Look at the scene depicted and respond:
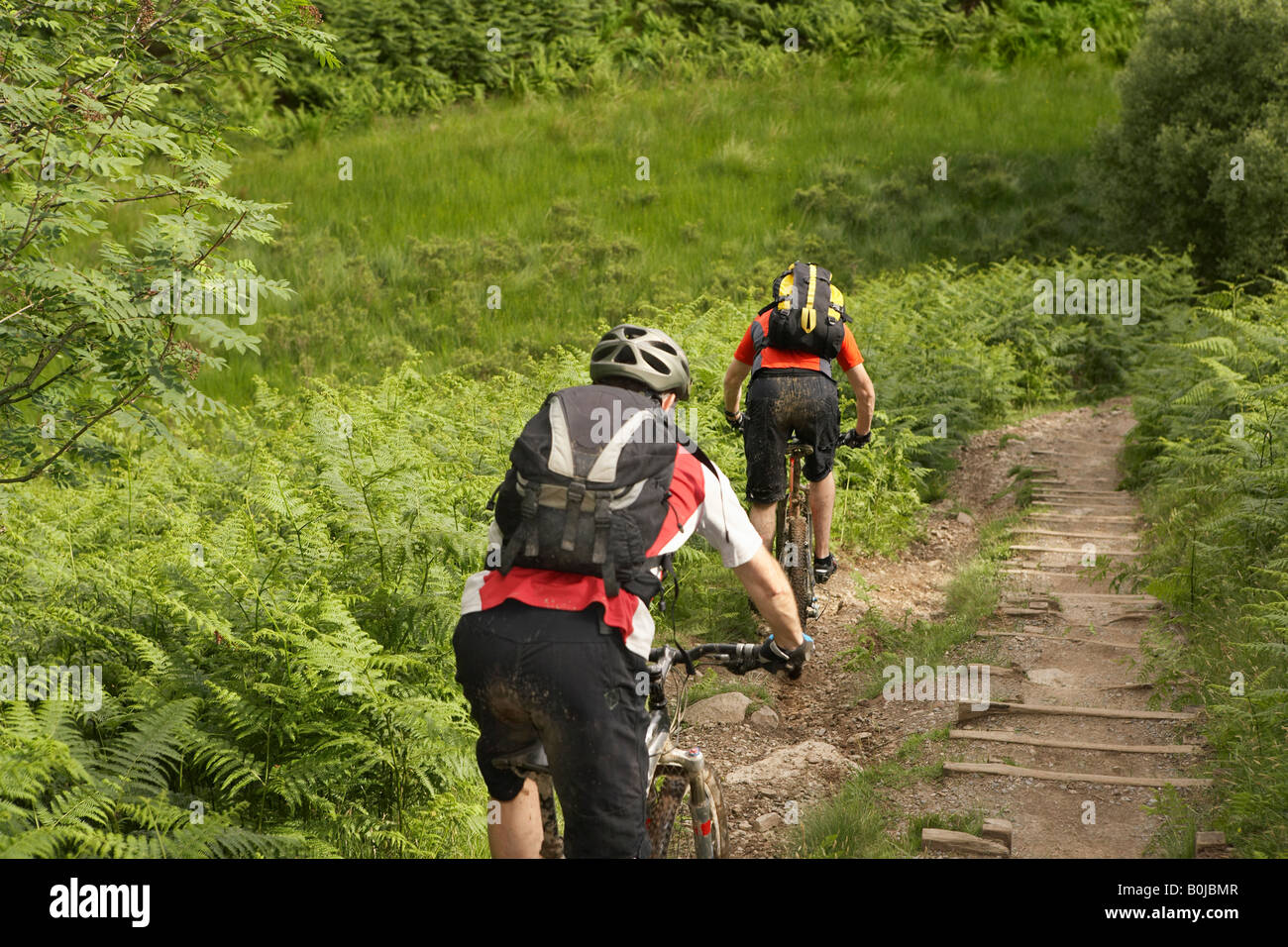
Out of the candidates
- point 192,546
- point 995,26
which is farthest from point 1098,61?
point 192,546

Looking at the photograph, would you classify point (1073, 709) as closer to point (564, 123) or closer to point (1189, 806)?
A: point (1189, 806)

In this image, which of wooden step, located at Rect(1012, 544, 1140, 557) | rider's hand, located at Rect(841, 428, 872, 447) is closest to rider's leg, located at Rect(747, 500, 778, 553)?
rider's hand, located at Rect(841, 428, 872, 447)

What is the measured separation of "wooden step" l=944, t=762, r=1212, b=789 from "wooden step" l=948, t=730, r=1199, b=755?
25 centimetres

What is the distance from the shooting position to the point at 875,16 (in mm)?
35344

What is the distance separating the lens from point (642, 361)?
3.67m

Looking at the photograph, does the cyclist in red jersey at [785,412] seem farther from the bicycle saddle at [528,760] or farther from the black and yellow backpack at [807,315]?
the bicycle saddle at [528,760]

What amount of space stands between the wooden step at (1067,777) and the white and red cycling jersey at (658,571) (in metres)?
2.89

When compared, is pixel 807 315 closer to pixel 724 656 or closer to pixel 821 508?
pixel 821 508

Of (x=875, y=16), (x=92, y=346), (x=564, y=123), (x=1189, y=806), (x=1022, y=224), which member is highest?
(x=875, y=16)

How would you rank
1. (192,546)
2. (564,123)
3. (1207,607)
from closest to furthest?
(192,546)
(1207,607)
(564,123)

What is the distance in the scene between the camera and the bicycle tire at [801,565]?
7836 mm

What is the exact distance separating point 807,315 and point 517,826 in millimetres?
4630

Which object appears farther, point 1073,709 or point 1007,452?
point 1007,452

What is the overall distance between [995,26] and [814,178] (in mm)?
12548
